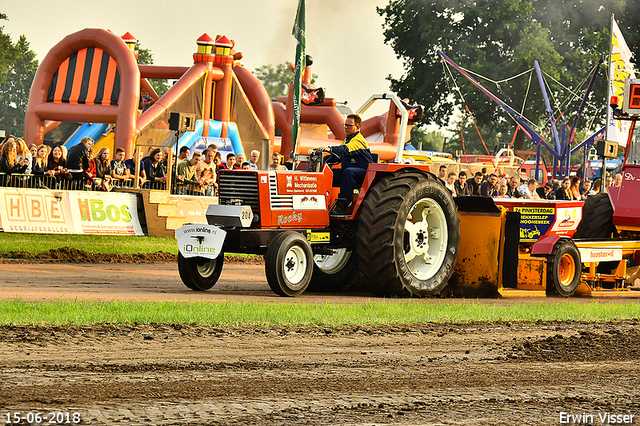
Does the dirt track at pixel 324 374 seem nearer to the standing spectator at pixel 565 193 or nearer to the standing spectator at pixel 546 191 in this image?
the standing spectator at pixel 565 193

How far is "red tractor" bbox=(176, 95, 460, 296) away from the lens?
36.7 ft

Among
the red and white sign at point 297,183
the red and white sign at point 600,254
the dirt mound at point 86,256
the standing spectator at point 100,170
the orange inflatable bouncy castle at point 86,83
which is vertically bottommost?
the dirt mound at point 86,256

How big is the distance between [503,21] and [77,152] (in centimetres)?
4665

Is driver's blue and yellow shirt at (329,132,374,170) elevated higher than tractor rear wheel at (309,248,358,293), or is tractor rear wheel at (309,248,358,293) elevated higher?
driver's blue and yellow shirt at (329,132,374,170)

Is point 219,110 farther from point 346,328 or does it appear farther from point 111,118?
point 346,328

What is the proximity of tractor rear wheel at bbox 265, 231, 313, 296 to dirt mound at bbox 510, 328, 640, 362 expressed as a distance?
363cm

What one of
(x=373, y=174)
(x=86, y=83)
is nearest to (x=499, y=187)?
(x=373, y=174)

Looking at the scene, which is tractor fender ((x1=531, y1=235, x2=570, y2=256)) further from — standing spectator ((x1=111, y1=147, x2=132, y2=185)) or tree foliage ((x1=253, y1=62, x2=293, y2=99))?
tree foliage ((x1=253, y1=62, x2=293, y2=99))

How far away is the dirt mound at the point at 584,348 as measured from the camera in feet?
24.2

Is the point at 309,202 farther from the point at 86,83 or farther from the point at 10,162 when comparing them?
the point at 86,83

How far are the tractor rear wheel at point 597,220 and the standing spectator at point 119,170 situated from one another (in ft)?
28.6

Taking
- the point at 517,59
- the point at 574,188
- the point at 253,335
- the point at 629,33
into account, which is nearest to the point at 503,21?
the point at 517,59

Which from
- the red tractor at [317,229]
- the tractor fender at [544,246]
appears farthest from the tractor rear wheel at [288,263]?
the tractor fender at [544,246]

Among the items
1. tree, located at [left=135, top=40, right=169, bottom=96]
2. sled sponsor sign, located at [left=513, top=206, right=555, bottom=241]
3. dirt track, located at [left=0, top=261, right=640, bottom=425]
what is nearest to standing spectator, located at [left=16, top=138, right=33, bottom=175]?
sled sponsor sign, located at [left=513, top=206, right=555, bottom=241]
